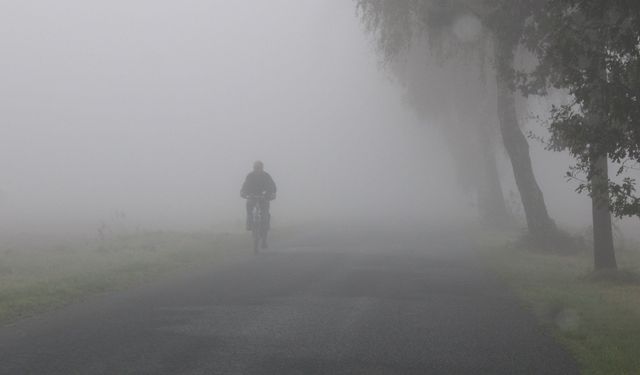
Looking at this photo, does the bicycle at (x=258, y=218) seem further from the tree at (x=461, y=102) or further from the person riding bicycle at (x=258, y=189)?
the tree at (x=461, y=102)

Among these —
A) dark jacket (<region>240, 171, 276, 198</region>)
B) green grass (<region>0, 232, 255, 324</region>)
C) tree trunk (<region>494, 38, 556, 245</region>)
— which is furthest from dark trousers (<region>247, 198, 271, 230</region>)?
tree trunk (<region>494, 38, 556, 245</region>)

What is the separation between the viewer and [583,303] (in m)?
10.2

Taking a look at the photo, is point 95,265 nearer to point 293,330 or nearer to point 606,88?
point 293,330

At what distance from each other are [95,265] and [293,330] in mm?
7905

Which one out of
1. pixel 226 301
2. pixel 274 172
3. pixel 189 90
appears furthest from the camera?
pixel 189 90

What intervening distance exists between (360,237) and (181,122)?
132 metres

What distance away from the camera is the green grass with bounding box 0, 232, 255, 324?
10.1 meters

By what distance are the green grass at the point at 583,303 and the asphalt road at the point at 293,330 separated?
31 centimetres

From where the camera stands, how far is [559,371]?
639 centimetres

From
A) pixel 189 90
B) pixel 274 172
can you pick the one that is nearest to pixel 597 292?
pixel 274 172

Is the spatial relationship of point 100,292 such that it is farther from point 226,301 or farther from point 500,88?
Answer: point 500,88

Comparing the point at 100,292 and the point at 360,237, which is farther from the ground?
the point at 360,237

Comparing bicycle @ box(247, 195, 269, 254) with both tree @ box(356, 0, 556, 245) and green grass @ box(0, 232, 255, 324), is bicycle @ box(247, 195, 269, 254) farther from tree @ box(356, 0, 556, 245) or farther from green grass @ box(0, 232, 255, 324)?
tree @ box(356, 0, 556, 245)

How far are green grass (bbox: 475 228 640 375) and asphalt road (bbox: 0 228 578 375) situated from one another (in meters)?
0.31
